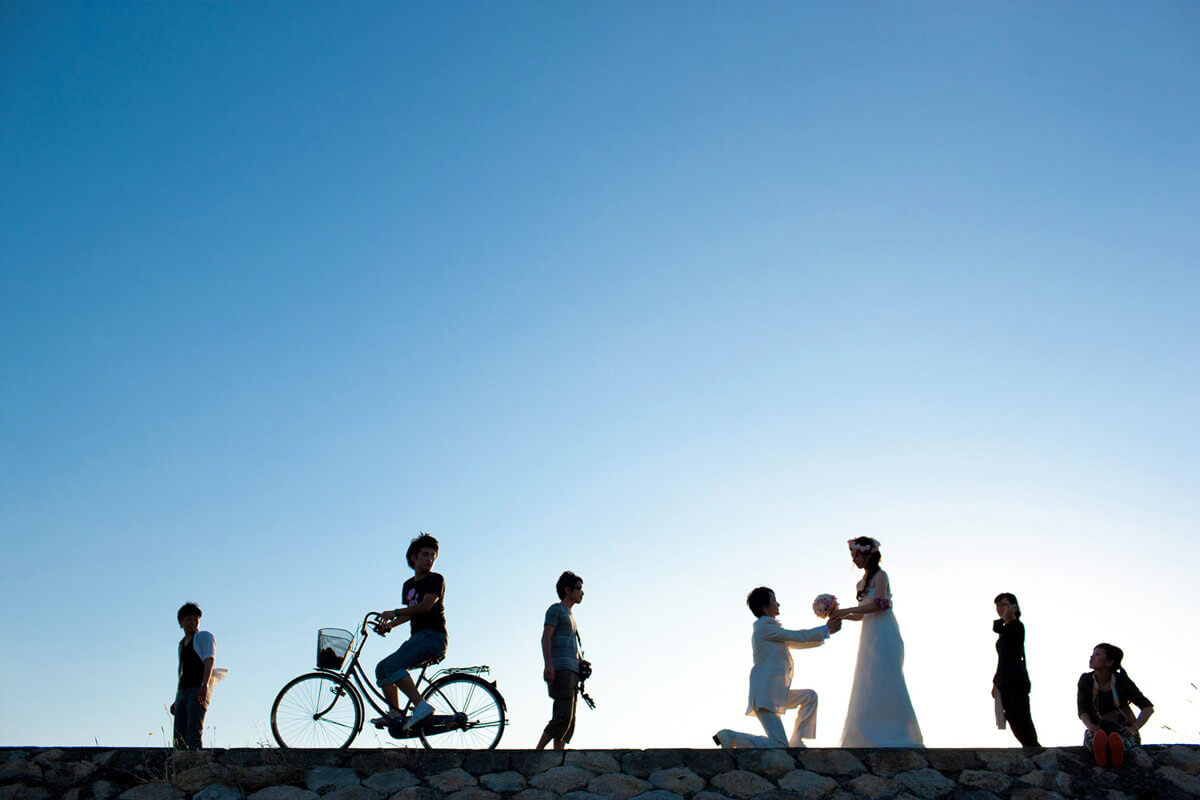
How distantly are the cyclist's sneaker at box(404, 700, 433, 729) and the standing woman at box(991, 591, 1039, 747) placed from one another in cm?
528

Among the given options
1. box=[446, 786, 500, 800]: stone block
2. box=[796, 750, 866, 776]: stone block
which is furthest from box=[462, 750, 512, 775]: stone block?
box=[796, 750, 866, 776]: stone block

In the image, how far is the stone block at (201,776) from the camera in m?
9.20

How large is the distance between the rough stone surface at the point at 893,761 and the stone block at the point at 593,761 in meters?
2.17

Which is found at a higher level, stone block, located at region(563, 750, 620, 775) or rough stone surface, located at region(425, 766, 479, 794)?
stone block, located at region(563, 750, 620, 775)

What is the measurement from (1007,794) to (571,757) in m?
3.60

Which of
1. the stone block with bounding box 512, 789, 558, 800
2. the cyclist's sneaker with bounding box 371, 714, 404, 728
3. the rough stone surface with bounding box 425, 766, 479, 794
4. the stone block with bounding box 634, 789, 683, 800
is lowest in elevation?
the stone block with bounding box 634, 789, 683, 800

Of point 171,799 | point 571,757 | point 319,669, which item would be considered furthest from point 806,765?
point 171,799

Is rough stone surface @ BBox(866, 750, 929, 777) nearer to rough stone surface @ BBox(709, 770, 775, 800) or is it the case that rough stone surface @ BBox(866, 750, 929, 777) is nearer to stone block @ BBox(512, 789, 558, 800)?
rough stone surface @ BBox(709, 770, 775, 800)

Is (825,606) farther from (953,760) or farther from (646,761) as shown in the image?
(646,761)

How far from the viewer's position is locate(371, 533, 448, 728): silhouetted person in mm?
9969

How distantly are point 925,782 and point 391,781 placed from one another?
443 cm

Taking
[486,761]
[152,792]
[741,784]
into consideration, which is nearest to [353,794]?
[486,761]

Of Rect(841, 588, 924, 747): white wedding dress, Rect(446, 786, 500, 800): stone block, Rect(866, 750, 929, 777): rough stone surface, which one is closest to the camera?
Rect(446, 786, 500, 800): stone block

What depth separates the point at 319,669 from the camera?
1016cm
